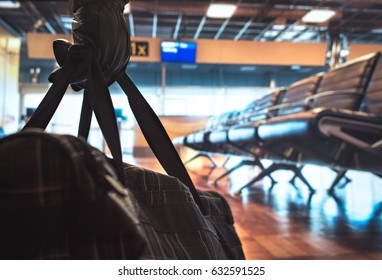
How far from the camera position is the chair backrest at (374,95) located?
4.54 ft

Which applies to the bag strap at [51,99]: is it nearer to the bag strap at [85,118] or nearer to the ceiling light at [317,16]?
the bag strap at [85,118]

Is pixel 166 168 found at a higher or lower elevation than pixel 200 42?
lower

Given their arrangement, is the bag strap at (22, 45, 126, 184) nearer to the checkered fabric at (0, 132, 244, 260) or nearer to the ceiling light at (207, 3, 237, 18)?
the checkered fabric at (0, 132, 244, 260)

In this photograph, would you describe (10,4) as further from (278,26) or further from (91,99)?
(91,99)

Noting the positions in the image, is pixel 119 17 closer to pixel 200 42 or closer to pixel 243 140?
pixel 243 140

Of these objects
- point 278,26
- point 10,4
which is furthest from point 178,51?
point 10,4

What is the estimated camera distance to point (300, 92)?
2.22m

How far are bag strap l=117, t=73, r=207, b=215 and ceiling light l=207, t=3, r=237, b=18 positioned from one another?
680 cm

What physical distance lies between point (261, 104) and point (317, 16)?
4.59 m

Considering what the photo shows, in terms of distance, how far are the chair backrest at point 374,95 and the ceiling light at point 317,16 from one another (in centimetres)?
542

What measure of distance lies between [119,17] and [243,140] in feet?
5.46

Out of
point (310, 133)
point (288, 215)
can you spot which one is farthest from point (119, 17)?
point (288, 215)

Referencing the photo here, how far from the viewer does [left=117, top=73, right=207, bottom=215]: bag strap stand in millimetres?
314

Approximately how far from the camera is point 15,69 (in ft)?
27.8
